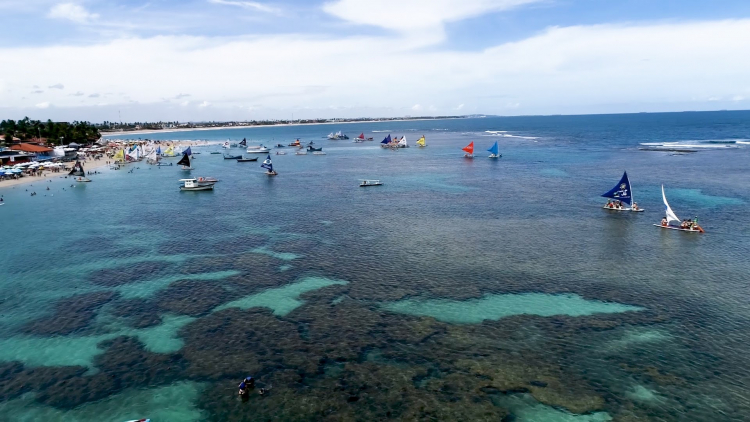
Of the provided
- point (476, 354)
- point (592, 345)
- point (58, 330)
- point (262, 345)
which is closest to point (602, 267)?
point (592, 345)

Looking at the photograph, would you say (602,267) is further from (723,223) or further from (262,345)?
(262,345)

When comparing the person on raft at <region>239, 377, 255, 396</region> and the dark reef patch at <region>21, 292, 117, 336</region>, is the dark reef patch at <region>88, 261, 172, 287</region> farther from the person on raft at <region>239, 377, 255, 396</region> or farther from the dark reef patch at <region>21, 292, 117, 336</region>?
the person on raft at <region>239, 377, 255, 396</region>

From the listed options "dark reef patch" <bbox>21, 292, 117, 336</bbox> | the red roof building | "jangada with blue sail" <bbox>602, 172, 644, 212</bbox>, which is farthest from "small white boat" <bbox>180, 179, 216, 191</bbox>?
"jangada with blue sail" <bbox>602, 172, 644, 212</bbox>

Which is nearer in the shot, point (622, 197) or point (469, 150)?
point (622, 197)

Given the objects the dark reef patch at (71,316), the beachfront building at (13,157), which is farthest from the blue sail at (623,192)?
the beachfront building at (13,157)

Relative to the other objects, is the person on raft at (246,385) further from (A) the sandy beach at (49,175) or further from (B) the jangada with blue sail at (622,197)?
(A) the sandy beach at (49,175)

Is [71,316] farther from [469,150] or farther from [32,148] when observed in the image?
[469,150]

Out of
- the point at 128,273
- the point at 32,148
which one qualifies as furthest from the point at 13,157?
the point at 128,273
